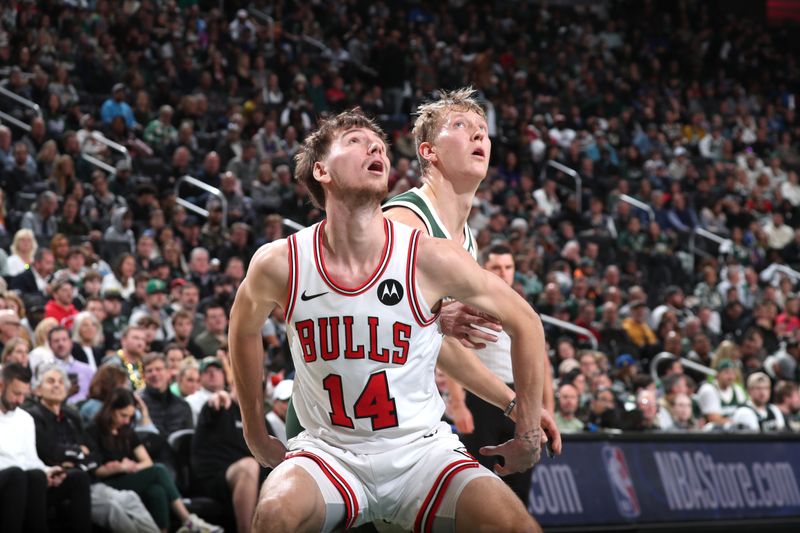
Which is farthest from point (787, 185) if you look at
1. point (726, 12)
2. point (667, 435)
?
point (667, 435)

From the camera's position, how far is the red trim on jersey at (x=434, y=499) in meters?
4.26

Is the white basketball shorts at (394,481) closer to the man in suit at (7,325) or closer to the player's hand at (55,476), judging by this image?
the player's hand at (55,476)

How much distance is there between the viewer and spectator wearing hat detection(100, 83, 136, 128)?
16.1m

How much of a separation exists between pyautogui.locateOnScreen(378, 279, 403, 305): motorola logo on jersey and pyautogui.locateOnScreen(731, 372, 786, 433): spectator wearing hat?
9.59 m

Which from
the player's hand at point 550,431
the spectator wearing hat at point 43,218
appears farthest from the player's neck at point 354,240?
the spectator wearing hat at point 43,218

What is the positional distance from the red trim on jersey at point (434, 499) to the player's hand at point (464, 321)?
63cm

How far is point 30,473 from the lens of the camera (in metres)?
8.23

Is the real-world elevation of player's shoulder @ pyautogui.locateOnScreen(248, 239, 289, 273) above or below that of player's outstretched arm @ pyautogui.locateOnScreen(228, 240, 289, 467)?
above

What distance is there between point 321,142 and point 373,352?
0.87 metres

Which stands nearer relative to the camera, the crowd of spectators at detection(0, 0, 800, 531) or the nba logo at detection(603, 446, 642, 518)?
the nba logo at detection(603, 446, 642, 518)

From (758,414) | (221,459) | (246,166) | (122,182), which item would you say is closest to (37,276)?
(122,182)

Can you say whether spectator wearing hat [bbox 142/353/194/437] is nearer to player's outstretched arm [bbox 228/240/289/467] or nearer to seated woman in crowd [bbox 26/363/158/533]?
seated woman in crowd [bbox 26/363/158/533]

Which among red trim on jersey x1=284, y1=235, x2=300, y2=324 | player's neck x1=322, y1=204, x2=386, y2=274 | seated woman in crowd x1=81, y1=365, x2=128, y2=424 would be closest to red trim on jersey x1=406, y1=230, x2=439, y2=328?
player's neck x1=322, y1=204, x2=386, y2=274

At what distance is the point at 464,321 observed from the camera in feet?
15.4
